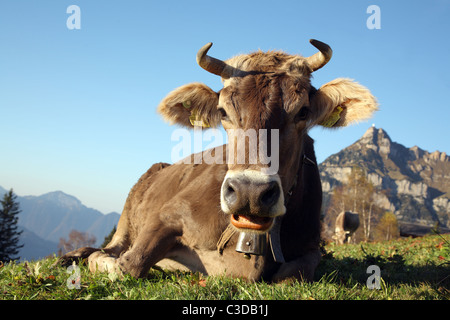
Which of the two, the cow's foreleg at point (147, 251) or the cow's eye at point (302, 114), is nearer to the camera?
the cow's eye at point (302, 114)

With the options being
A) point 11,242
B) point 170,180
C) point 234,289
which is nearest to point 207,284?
point 234,289

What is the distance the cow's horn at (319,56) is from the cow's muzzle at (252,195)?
220 cm

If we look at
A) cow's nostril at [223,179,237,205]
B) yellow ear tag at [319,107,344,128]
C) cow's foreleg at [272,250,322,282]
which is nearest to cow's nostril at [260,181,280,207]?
cow's nostril at [223,179,237,205]

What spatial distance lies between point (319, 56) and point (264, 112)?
1.57 metres

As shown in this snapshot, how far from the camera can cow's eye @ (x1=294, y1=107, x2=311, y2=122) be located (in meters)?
4.24

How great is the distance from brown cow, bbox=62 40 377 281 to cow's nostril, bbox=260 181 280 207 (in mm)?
11

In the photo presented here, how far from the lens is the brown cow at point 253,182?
141 inches

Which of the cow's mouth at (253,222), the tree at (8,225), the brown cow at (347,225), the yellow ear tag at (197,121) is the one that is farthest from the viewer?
the tree at (8,225)

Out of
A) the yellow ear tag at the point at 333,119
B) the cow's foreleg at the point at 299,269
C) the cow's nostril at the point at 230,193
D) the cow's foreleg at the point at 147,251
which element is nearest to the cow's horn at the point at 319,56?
the yellow ear tag at the point at 333,119

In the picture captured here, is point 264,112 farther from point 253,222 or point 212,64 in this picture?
point 212,64

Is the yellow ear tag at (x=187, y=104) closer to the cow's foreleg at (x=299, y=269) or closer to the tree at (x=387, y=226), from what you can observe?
the cow's foreleg at (x=299, y=269)
